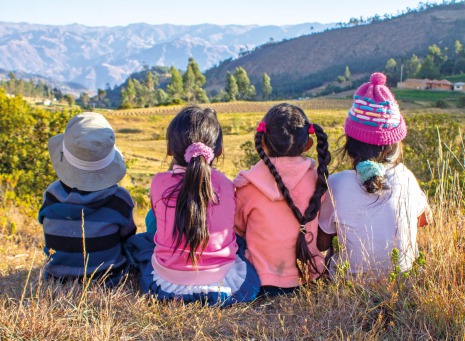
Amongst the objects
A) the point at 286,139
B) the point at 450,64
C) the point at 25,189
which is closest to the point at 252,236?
the point at 286,139

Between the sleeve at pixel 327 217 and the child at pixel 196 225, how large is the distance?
465 mm

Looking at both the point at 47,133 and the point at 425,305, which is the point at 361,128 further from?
the point at 47,133

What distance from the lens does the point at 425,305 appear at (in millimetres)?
1811


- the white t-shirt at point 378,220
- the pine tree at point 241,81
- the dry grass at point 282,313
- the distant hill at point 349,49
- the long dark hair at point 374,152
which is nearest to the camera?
the dry grass at point 282,313

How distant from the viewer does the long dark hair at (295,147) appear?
2.30 meters

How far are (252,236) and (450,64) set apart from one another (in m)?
70.1

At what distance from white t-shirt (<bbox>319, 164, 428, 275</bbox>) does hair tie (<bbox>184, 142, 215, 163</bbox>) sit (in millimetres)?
636

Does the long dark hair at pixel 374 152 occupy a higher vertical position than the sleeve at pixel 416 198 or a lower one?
higher

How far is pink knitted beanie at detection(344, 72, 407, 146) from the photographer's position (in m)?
2.33

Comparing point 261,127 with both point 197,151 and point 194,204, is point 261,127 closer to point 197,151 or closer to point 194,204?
point 197,151

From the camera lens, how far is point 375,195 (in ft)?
7.52

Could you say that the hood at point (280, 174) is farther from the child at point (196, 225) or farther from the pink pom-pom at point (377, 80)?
the pink pom-pom at point (377, 80)

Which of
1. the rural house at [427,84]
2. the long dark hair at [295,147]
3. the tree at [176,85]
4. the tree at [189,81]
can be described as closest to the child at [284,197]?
the long dark hair at [295,147]

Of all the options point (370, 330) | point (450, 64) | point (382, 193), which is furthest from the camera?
point (450, 64)
